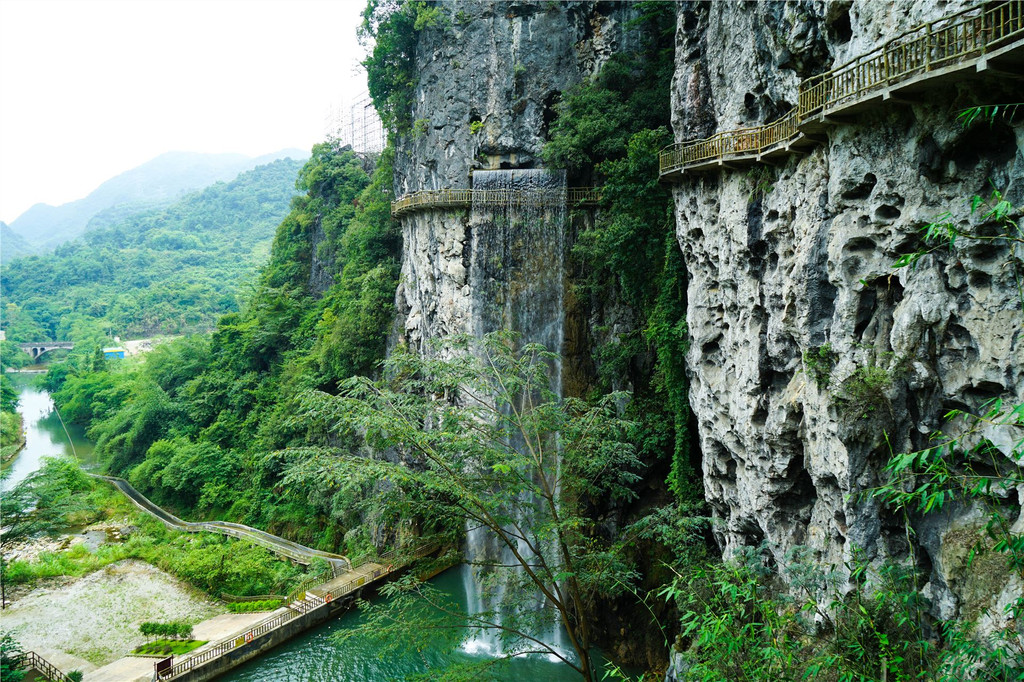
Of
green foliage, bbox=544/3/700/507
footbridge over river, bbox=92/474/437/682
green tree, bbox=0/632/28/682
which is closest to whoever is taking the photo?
green tree, bbox=0/632/28/682

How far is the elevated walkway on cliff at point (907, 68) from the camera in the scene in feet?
20.1

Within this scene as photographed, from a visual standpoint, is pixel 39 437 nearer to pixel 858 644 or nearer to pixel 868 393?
pixel 868 393

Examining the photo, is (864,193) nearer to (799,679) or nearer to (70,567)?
(799,679)

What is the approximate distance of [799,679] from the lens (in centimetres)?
662

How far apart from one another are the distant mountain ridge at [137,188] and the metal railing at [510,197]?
338 ft

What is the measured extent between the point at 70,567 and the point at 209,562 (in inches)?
218

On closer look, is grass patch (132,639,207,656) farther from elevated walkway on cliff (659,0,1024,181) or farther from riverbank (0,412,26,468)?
riverbank (0,412,26,468)

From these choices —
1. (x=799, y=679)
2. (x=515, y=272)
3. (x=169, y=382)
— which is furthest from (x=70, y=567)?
(x=799, y=679)

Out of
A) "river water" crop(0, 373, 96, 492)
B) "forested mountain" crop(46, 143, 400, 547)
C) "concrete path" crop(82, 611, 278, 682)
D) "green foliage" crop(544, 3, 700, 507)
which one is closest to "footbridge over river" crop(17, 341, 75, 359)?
"river water" crop(0, 373, 96, 492)

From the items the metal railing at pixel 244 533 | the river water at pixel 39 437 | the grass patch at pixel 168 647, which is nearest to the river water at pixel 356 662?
the grass patch at pixel 168 647

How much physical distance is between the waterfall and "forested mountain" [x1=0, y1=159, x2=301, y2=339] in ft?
81.7

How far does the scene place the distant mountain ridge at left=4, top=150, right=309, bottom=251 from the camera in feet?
380

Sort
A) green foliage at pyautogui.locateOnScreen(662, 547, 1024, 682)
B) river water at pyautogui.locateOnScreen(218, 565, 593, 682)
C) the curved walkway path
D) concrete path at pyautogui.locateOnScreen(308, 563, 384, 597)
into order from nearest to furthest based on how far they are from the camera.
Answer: green foliage at pyautogui.locateOnScreen(662, 547, 1024, 682), river water at pyautogui.locateOnScreen(218, 565, 593, 682), concrete path at pyautogui.locateOnScreen(308, 563, 384, 597), the curved walkway path

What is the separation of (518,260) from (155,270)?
52918 millimetres
